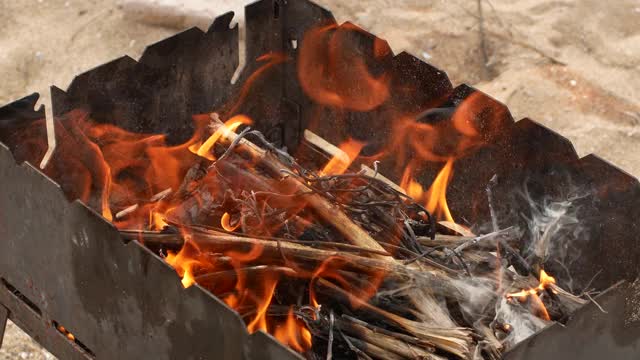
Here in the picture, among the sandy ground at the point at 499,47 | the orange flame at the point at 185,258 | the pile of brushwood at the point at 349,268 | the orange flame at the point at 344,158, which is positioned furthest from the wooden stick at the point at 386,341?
the sandy ground at the point at 499,47

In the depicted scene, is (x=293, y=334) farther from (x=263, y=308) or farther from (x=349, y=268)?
(x=349, y=268)

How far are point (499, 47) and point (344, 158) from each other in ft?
8.01

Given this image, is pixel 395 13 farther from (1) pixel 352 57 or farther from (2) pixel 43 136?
(2) pixel 43 136

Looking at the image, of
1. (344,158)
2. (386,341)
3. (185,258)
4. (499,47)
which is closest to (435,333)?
(386,341)

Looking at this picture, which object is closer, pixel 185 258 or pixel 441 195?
pixel 185 258

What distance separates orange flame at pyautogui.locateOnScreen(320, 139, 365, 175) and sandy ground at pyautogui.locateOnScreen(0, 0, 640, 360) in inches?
72.6

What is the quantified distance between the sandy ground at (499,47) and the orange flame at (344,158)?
1.84 meters

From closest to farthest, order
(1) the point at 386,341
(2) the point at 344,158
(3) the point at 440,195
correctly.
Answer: (1) the point at 386,341, (3) the point at 440,195, (2) the point at 344,158

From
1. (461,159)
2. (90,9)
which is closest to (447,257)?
(461,159)

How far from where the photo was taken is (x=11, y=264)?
3.34 m

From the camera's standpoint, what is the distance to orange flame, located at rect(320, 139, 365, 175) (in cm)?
413

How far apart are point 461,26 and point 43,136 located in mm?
3710

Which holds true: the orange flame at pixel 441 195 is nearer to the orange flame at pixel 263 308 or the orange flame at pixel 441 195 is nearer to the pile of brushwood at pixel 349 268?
the pile of brushwood at pixel 349 268

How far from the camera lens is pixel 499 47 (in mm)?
6309
